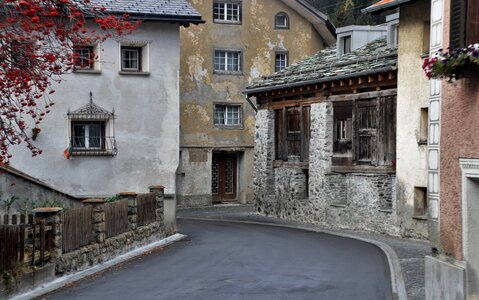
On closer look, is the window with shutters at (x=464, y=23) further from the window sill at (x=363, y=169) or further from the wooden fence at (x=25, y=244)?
the window sill at (x=363, y=169)

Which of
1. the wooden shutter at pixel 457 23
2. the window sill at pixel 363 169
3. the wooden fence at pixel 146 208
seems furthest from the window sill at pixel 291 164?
the wooden shutter at pixel 457 23

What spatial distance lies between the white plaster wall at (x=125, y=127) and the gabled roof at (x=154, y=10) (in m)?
0.48

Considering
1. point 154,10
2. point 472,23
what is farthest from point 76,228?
point 154,10

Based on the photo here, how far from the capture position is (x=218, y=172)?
38.5m

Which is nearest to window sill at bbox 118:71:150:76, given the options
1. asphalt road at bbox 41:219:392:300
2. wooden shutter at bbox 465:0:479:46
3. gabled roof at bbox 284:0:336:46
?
asphalt road at bbox 41:219:392:300

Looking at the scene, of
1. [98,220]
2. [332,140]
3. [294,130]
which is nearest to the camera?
[98,220]

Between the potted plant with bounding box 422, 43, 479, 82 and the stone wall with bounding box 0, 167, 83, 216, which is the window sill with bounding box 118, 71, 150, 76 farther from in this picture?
the potted plant with bounding box 422, 43, 479, 82

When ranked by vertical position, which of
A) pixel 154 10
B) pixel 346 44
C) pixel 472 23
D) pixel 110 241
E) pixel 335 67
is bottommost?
pixel 110 241

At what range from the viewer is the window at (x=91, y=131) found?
24.5 meters

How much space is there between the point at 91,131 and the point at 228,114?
14.0 meters

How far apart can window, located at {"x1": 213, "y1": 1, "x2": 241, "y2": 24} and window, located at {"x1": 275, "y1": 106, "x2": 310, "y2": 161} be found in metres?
8.12

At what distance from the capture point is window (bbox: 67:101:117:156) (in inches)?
964

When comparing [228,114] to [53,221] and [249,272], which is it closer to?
[249,272]

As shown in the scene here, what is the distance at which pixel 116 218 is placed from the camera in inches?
740
